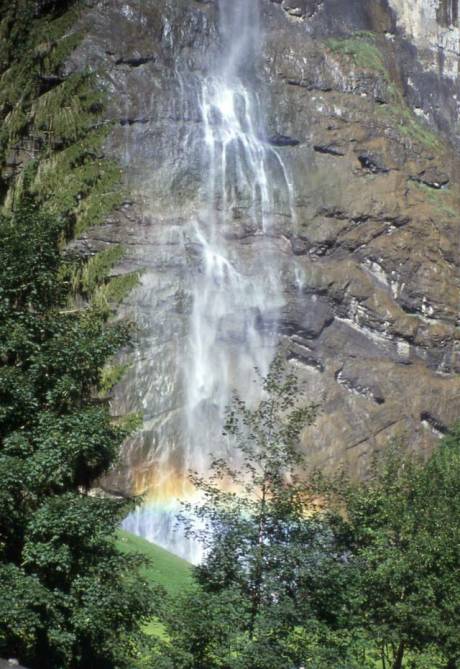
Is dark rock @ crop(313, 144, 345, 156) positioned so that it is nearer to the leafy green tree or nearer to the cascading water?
the cascading water

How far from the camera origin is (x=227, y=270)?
163ft

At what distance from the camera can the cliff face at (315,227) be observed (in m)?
47.8

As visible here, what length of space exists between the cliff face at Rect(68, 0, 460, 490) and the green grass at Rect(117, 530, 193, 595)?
28.9ft

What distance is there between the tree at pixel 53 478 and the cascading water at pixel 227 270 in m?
26.6

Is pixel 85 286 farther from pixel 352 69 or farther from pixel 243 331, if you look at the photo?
pixel 352 69

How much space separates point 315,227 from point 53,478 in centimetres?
3787

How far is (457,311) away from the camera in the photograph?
5272 cm

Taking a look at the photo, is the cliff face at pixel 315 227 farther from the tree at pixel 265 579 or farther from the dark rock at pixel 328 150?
the tree at pixel 265 579

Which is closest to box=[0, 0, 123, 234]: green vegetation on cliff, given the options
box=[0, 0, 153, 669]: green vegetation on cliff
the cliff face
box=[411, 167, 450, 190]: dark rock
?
box=[0, 0, 153, 669]: green vegetation on cliff

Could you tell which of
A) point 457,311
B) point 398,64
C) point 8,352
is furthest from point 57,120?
point 398,64

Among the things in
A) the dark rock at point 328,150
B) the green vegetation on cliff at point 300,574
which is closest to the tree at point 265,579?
the green vegetation on cliff at point 300,574

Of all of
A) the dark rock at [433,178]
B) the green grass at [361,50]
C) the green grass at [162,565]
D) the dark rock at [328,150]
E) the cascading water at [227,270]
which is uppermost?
the green grass at [361,50]

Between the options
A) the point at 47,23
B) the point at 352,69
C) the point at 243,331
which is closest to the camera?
the point at 47,23

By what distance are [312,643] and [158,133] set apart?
126 feet
